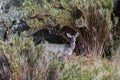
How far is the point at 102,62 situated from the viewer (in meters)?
5.27

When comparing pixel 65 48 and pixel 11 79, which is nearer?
pixel 11 79

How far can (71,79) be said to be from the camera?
392 cm

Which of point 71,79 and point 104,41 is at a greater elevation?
point 71,79

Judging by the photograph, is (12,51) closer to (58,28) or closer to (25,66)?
(25,66)

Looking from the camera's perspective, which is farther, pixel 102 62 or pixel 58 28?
pixel 58 28

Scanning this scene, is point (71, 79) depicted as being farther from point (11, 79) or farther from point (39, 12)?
point (39, 12)

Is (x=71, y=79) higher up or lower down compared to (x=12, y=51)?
lower down

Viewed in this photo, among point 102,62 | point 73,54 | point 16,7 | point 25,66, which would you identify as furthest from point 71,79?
point 16,7

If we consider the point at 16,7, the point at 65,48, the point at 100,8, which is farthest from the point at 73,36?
the point at 16,7

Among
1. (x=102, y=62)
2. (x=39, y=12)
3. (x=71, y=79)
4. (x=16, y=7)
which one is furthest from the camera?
(x=16, y=7)

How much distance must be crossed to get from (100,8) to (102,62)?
0.82 meters

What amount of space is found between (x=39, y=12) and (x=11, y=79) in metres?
1.90

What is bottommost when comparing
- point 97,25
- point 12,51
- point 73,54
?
point 73,54

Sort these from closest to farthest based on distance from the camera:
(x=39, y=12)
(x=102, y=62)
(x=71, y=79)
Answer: (x=71, y=79) → (x=102, y=62) → (x=39, y=12)
